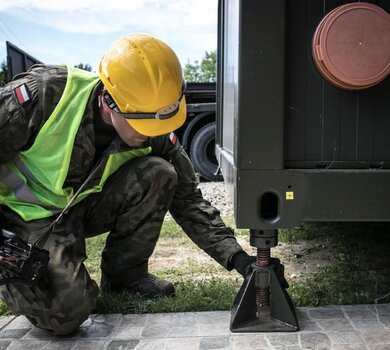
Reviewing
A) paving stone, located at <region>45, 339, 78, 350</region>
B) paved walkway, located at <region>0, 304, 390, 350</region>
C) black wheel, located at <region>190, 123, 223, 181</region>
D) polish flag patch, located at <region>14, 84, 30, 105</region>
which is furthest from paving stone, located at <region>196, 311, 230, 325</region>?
black wheel, located at <region>190, 123, 223, 181</region>

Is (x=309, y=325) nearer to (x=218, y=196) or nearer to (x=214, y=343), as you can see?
(x=214, y=343)

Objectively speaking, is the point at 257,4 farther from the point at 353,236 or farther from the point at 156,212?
the point at 353,236

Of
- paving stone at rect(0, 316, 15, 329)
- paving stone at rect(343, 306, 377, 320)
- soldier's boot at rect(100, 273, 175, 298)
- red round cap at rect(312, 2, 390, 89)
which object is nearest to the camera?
red round cap at rect(312, 2, 390, 89)

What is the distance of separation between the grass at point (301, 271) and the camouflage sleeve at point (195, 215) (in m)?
0.27

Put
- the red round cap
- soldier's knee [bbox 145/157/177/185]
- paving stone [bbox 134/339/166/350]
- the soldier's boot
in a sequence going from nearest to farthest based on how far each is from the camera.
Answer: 1. the red round cap
2. paving stone [bbox 134/339/166/350]
3. soldier's knee [bbox 145/157/177/185]
4. the soldier's boot

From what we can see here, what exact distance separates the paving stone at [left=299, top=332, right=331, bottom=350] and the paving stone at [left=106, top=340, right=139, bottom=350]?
2.31 feet

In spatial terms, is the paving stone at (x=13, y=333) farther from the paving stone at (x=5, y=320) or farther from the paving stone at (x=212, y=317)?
the paving stone at (x=212, y=317)

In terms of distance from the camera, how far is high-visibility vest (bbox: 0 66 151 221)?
2.25 m

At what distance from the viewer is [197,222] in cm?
265

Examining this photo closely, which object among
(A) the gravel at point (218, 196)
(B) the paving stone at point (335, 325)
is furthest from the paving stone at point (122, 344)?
(A) the gravel at point (218, 196)

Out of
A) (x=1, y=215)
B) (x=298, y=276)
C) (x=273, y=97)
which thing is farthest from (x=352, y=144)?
(x=1, y=215)

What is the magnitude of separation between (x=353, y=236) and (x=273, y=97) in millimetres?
2511

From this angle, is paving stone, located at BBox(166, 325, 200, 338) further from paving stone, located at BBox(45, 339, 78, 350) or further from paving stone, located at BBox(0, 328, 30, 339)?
paving stone, located at BBox(0, 328, 30, 339)

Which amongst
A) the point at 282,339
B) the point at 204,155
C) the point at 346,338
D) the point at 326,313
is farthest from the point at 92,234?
the point at 204,155
